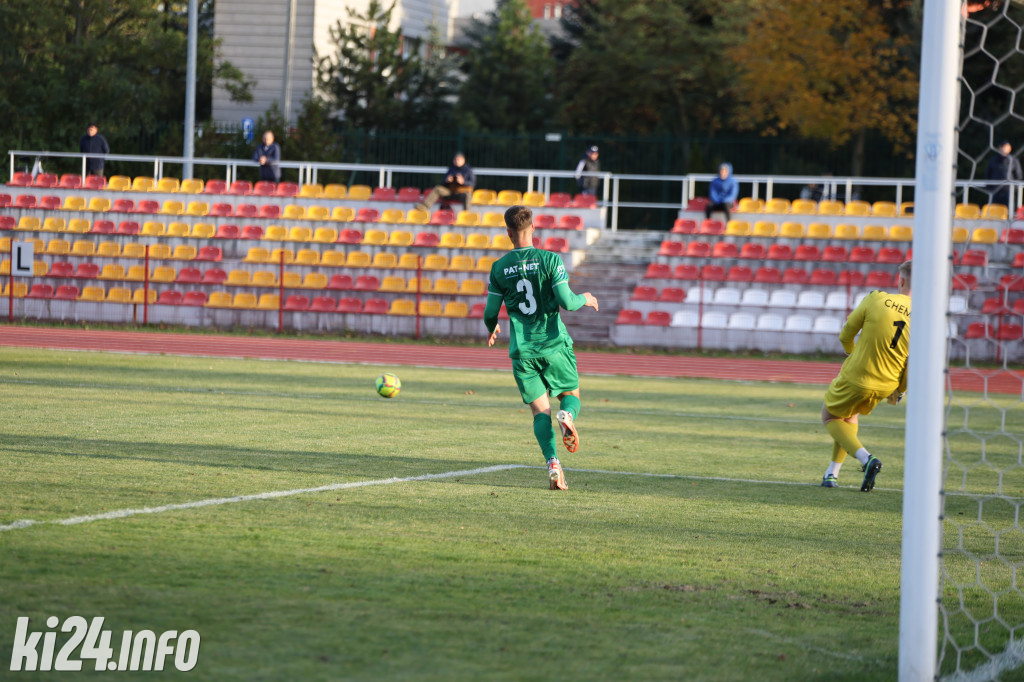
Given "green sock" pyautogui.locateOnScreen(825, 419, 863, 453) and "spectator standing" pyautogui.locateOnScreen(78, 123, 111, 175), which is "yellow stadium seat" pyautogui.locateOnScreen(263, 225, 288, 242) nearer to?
"spectator standing" pyautogui.locateOnScreen(78, 123, 111, 175)

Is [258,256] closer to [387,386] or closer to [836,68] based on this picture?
[387,386]

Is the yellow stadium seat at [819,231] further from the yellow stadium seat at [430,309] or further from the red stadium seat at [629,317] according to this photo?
the yellow stadium seat at [430,309]

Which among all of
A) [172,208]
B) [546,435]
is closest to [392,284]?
[172,208]

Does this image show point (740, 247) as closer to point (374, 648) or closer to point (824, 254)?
point (824, 254)

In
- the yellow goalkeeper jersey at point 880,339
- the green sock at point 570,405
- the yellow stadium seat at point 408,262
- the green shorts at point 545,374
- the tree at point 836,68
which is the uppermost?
the tree at point 836,68

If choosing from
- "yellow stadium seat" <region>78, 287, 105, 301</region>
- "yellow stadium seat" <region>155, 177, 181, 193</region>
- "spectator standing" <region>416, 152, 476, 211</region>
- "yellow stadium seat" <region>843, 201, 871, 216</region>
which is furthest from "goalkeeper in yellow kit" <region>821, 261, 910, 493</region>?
"yellow stadium seat" <region>155, 177, 181, 193</region>

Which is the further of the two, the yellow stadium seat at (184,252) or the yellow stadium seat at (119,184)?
the yellow stadium seat at (119,184)

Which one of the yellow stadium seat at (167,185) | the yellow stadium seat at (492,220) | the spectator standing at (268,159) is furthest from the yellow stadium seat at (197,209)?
the yellow stadium seat at (492,220)

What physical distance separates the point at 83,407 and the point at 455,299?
14.3 metres

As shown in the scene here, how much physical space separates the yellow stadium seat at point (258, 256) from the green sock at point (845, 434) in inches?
779

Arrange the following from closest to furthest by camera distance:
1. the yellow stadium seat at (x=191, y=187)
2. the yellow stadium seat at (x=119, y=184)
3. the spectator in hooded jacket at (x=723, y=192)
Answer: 1. the spectator in hooded jacket at (x=723, y=192)
2. the yellow stadium seat at (x=191, y=187)
3. the yellow stadium seat at (x=119, y=184)

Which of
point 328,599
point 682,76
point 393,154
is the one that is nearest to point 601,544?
point 328,599

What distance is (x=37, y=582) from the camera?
477 centimetres

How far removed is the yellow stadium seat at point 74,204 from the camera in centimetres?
2873
